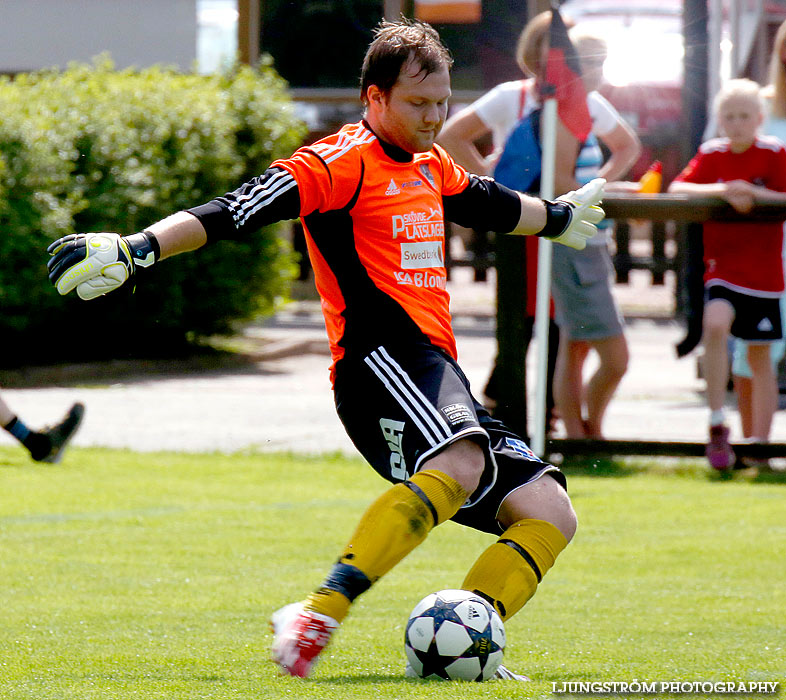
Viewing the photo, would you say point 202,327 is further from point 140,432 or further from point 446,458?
point 446,458

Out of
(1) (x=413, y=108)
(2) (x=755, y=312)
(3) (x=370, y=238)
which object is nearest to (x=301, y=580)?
(3) (x=370, y=238)

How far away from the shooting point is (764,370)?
8188 mm

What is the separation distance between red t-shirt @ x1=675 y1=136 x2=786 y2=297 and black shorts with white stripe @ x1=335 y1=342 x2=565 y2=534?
4095mm

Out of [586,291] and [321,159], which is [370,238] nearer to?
[321,159]

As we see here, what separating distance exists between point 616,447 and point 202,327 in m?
5.92

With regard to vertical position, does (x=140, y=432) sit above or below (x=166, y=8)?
below

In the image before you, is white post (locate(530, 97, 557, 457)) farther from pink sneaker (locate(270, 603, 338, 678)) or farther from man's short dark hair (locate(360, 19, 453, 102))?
pink sneaker (locate(270, 603, 338, 678))

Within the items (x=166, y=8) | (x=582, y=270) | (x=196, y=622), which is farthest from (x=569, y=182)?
(x=166, y=8)

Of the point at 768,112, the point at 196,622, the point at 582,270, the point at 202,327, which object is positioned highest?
the point at 768,112

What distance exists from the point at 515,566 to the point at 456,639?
29 cm

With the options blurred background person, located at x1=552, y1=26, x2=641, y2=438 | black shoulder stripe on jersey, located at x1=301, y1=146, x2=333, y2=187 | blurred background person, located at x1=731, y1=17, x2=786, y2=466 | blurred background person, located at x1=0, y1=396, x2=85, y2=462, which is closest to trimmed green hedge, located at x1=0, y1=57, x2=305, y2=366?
blurred background person, located at x1=0, y1=396, x2=85, y2=462

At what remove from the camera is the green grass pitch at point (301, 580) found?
3.94 m

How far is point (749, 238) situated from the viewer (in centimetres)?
800

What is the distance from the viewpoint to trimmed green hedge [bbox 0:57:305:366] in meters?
11.2
